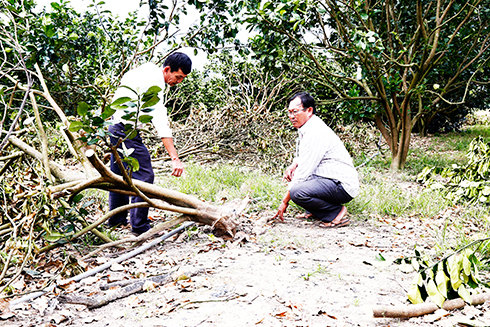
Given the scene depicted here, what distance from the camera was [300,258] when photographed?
304cm

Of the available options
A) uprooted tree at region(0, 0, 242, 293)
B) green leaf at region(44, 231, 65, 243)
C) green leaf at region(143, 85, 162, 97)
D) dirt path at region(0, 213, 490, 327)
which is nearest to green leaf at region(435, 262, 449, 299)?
dirt path at region(0, 213, 490, 327)

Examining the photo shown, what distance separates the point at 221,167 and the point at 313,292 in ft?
13.6

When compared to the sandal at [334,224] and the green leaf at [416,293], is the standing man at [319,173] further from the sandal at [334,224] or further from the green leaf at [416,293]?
the green leaf at [416,293]

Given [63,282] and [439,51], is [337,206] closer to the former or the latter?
[63,282]

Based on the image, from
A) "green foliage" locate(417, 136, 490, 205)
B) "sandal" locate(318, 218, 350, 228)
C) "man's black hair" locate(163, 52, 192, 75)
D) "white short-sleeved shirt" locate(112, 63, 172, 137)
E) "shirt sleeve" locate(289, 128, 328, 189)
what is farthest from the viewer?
"sandal" locate(318, 218, 350, 228)

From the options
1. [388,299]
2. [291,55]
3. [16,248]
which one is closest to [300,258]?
[388,299]

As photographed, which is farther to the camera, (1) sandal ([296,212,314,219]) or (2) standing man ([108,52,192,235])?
(1) sandal ([296,212,314,219])

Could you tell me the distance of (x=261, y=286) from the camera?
97.5 inches

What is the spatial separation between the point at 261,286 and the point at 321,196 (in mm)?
1666

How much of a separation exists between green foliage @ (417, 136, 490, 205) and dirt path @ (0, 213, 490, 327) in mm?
679

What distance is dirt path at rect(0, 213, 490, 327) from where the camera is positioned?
6.94 feet

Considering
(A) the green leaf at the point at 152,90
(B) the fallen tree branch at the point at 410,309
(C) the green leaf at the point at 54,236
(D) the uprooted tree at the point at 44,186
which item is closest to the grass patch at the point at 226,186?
(D) the uprooted tree at the point at 44,186

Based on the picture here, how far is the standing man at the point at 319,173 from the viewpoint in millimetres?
3898

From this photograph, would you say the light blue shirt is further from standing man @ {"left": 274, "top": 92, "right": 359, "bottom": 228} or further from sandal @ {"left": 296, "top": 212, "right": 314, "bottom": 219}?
sandal @ {"left": 296, "top": 212, "right": 314, "bottom": 219}
